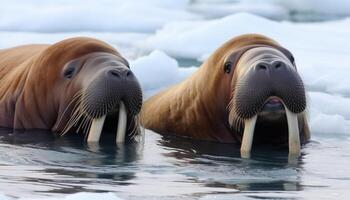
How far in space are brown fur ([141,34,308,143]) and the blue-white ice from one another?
1.05 m

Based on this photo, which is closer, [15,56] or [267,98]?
[267,98]

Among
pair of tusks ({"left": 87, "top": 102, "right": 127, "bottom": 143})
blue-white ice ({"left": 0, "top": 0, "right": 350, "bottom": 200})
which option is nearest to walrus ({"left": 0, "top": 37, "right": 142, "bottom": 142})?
pair of tusks ({"left": 87, "top": 102, "right": 127, "bottom": 143})

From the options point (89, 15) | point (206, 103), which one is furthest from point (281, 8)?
point (206, 103)

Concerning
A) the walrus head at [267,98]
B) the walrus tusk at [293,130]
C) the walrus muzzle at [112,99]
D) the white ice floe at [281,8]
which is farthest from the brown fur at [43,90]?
the white ice floe at [281,8]

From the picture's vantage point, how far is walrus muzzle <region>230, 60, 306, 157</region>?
9148 millimetres

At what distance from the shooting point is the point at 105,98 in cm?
917

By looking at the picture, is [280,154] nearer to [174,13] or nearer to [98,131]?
[98,131]

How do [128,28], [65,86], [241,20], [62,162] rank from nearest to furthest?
[62,162]
[65,86]
[241,20]
[128,28]

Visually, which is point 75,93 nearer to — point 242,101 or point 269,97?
point 242,101

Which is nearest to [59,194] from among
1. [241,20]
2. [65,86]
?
[65,86]

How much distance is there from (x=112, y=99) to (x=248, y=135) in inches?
43.3

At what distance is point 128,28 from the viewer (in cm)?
1933

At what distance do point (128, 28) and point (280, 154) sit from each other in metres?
10.2

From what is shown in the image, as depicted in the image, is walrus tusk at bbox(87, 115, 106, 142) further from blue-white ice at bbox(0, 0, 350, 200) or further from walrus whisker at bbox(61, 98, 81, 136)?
blue-white ice at bbox(0, 0, 350, 200)
